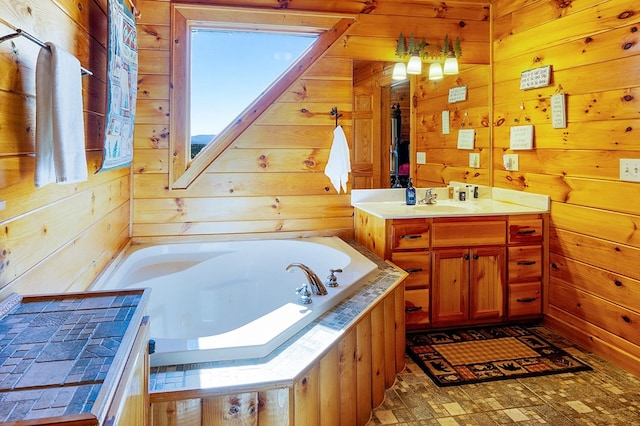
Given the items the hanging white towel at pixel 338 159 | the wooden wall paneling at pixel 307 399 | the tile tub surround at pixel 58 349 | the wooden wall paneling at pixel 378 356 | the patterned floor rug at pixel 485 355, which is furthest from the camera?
the hanging white towel at pixel 338 159

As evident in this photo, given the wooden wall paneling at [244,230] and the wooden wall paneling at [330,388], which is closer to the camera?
the wooden wall paneling at [330,388]

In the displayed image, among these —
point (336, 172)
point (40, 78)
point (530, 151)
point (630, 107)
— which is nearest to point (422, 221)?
point (336, 172)

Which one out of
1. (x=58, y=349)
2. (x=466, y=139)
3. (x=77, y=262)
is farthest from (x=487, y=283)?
(x=58, y=349)

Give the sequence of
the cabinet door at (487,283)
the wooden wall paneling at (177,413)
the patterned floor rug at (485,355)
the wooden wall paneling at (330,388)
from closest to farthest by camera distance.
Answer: the wooden wall paneling at (177,413)
the wooden wall paneling at (330,388)
the patterned floor rug at (485,355)
the cabinet door at (487,283)

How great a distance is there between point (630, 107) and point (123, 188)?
113 inches

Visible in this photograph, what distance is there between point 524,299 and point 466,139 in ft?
4.18

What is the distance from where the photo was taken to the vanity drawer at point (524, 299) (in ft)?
10.1

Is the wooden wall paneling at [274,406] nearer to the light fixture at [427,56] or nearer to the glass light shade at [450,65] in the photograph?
the light fixture at [427,56]

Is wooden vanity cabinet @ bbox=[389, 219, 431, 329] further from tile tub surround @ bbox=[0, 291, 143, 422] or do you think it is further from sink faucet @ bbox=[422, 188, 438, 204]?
tile tub surround @ bbox=[0, 291, 143, 422]

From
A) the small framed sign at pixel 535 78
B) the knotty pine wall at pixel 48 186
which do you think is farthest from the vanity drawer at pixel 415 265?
the knotty pine wall at pixel 48 186

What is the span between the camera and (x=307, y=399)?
157 cm

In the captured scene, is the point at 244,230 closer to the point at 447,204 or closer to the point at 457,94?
the point at 447,204

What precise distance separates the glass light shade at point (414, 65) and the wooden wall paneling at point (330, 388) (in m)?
2.33

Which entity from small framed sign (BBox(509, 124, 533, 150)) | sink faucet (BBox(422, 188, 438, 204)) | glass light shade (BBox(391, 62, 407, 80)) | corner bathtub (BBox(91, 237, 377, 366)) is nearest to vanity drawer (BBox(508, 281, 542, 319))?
sink faucet (BBox(422, 188, 438, 204))
